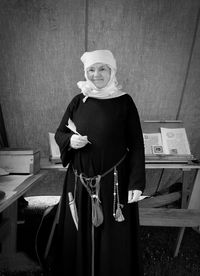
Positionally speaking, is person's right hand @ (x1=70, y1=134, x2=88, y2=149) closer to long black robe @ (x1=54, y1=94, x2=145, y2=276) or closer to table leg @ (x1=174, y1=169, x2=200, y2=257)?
long black robe @ (x1=54, y1=94, x2=145, y2=276)

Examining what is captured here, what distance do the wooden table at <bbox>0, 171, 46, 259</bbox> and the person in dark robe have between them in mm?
317

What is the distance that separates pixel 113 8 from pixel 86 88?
1265mm

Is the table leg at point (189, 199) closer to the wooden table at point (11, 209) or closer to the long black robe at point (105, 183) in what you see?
the long black robe at point (105, 183)

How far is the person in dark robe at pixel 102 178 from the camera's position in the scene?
1637mm

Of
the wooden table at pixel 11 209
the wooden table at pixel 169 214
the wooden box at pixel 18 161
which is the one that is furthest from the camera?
the wooden table at pixel 169 214

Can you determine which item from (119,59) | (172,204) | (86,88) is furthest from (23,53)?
(172,204)

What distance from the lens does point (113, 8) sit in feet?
8.58

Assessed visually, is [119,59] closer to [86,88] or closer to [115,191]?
[86,88]

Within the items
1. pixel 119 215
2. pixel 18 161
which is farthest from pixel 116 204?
pixel 18 161

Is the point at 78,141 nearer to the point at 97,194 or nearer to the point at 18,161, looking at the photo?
the point at 97,194

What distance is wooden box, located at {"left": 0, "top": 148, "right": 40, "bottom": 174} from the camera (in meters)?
2.18

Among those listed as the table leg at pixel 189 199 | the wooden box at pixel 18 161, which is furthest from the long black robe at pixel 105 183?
the table leg at pixel 189 199

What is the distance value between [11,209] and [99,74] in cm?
120

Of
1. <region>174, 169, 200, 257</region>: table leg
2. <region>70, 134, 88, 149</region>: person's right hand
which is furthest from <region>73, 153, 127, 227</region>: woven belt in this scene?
<region>174, 169, 200, 257</region>: table leg
